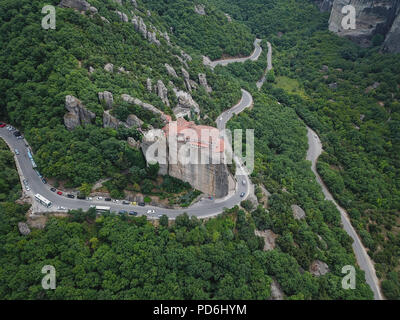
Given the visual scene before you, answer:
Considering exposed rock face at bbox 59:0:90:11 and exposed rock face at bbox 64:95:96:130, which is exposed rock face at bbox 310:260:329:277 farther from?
exposed rock face at bbox 59:0:90:11

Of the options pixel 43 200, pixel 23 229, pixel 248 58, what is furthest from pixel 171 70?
pixel 248 58

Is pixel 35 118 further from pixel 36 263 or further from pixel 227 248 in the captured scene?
pixel 227 248

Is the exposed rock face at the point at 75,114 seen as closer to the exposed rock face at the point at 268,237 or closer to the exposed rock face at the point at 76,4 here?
the exposed rock face at the point at 76,4

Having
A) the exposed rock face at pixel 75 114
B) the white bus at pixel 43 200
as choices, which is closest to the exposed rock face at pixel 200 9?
the exposed rock face at pixel 75 114

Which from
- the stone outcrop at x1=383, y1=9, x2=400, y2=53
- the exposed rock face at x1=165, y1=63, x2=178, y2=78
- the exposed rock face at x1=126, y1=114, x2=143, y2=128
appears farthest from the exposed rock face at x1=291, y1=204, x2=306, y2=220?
the stone outcrop at x1=383, y1=9, x2=400, y2=53

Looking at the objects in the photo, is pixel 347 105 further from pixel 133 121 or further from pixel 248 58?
pixel 133 121

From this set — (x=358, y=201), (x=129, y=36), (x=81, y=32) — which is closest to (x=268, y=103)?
(x=358, y=201)
